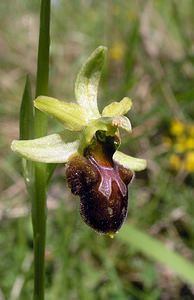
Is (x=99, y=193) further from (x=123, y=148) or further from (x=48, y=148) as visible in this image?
(x=123, y=148)

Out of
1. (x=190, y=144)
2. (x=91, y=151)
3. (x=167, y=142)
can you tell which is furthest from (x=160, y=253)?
(x=167, y=142)

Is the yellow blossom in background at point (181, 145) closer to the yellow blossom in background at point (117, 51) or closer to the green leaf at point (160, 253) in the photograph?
the green leaf at point (160, 253)

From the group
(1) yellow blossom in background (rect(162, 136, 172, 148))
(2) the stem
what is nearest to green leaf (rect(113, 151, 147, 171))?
(2) the stem

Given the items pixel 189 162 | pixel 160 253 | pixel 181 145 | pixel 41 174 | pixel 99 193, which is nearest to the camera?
pixel 99 193

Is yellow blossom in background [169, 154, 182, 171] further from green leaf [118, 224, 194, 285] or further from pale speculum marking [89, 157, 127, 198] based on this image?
pale speculum marking [89, 157, 127, 198]

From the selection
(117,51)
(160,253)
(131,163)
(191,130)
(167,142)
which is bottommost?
(117,51)

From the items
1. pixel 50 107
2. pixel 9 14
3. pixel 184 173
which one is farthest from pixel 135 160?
pixel 9 14
